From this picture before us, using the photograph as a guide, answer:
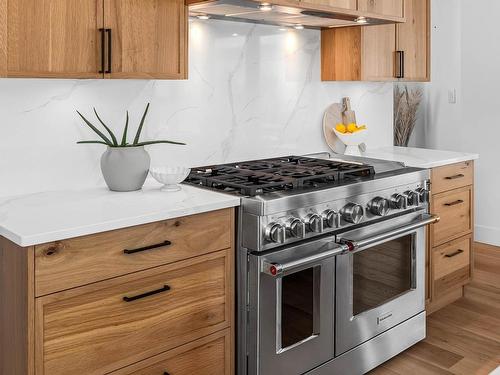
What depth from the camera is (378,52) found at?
11.1ft

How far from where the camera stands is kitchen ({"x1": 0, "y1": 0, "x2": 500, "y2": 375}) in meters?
1.80

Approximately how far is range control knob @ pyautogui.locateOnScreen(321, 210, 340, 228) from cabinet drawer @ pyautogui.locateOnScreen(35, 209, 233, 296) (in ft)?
1.39

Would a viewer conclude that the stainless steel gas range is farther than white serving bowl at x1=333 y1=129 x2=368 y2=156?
No

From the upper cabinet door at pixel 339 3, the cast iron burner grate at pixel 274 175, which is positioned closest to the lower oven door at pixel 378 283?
the cast iron burner grate at pixel 274 175

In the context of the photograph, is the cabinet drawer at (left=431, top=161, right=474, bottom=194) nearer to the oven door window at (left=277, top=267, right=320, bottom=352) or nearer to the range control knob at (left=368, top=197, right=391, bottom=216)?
the range control knob at (left=368, top=197, right=391, bottom=216)

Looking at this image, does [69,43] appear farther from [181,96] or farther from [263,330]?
[263,330]

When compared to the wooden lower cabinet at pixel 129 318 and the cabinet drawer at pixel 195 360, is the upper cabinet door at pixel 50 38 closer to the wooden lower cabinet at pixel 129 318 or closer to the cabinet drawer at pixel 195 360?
the wooden lower cabinet at pixel 129 318

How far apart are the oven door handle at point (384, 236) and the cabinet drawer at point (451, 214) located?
413 mm

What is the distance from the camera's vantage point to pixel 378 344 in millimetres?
2717

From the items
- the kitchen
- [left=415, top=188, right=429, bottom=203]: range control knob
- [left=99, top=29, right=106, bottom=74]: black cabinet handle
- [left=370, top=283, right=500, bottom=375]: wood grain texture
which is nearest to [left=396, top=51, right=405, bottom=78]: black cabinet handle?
the kitchen

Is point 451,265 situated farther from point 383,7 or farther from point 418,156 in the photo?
point 383,7

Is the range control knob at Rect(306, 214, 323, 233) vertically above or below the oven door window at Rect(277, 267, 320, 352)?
above

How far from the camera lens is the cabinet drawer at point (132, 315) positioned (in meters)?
1.73

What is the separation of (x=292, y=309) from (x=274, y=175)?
0.60m
